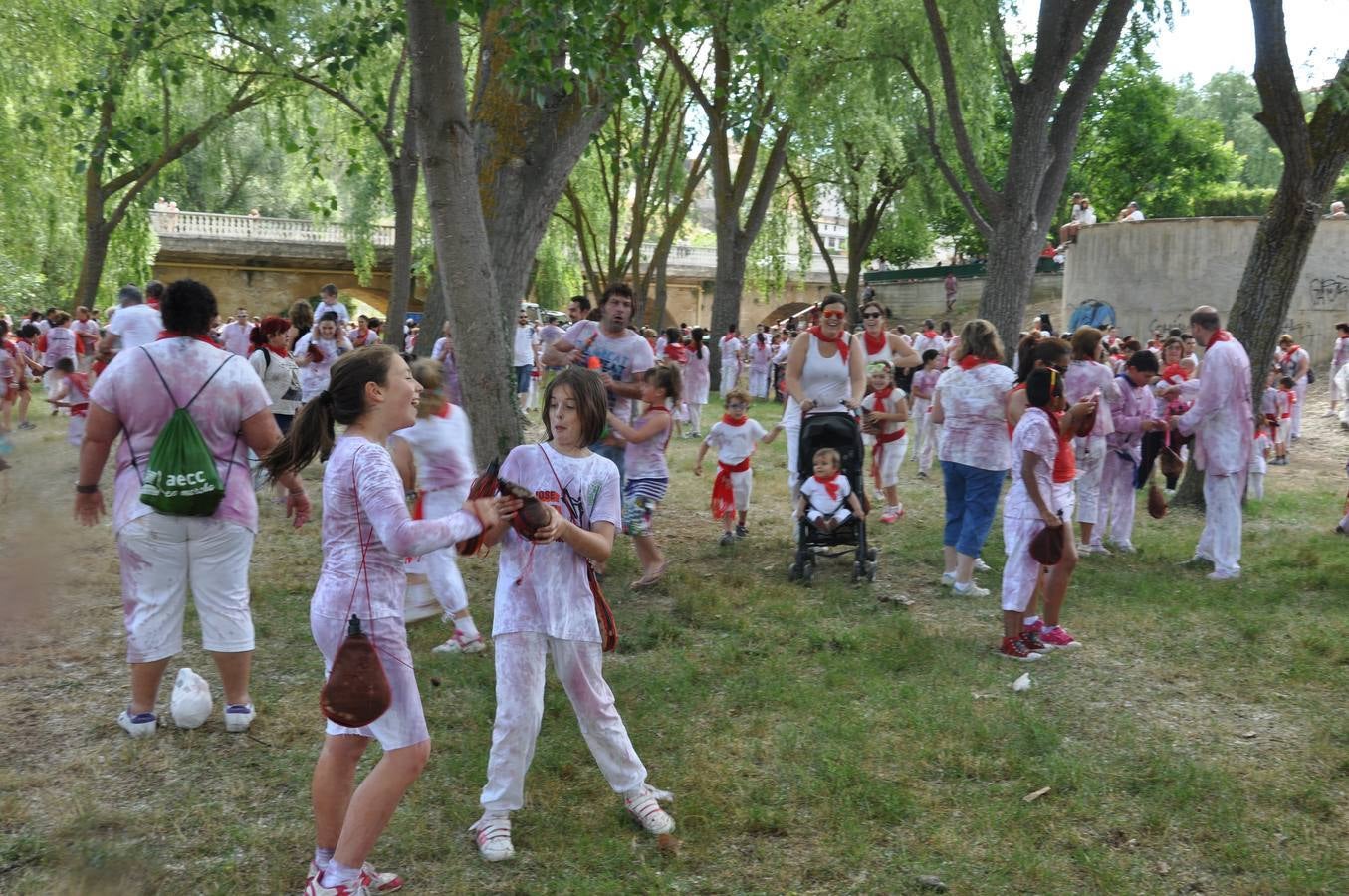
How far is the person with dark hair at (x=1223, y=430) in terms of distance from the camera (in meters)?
8.64

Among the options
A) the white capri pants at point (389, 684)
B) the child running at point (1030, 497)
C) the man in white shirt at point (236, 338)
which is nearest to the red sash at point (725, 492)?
the child running at point (1030, 497)

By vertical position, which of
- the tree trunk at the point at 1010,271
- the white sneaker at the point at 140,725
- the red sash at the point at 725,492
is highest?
the tree trunk at the point at 1010,271

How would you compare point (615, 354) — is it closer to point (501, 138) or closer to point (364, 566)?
point (501, 138)

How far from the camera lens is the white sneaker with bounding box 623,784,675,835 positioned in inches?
171

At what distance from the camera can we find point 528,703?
417cm

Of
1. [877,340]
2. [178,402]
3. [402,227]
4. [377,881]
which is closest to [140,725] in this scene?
[178,402]

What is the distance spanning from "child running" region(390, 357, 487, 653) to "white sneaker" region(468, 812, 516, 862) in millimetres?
2396

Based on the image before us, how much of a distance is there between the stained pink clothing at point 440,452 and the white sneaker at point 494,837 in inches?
110

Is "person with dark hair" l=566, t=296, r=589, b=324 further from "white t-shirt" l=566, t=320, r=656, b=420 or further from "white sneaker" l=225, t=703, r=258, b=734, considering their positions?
"white sneaker" l=225, t=703, r=258, b=734

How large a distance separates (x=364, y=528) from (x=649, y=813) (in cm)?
163

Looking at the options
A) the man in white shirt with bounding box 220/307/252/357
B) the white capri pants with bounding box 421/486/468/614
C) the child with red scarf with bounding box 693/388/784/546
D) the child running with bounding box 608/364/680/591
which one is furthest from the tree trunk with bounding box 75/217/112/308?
the white capri pants with bounding box 421/486/468/614

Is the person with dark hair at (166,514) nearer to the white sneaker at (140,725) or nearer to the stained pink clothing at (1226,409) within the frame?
the white sneaker at (140,725)

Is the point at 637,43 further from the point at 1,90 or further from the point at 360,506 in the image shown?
the point at 1,90

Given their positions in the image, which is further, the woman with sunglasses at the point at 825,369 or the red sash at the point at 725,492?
the red sash at the point at 725,492
